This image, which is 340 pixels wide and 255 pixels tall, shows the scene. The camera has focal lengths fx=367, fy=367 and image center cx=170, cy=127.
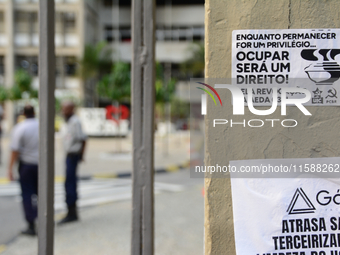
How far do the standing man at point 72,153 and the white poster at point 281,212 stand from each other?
13.6 ft

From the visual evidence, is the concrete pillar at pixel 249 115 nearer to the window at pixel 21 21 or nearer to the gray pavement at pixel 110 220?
the gray pavement at pixel 110 220

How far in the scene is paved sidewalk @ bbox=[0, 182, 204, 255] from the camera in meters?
4.30

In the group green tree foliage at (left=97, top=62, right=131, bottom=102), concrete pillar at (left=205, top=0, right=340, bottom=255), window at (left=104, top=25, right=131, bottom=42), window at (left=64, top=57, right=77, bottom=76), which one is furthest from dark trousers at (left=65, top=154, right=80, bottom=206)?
window at (left=104, top=25, right=131, bottom=42)

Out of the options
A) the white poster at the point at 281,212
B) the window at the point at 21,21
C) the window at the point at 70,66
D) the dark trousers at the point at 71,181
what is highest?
the window at the point at 21,21

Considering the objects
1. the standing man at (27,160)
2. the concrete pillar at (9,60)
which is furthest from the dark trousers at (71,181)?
the concrete pillar at (9,60)

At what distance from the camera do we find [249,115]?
179cm

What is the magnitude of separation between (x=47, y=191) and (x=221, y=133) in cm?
97

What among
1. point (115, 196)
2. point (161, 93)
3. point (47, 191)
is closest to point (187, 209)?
point (115, 196)

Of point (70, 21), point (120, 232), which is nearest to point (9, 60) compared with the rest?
point (70, 21)

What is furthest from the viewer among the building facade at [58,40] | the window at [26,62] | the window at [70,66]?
the window at [70,66]

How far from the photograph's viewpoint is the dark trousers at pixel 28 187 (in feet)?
15.9

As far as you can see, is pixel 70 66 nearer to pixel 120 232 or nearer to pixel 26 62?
pixel 26 62

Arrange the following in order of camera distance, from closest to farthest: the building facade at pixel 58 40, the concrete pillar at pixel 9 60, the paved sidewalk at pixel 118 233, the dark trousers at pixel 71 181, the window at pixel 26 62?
the paved sidewalk at pixel 118 233
the dark trousers at pixel 71 181
the concrete pillar at pixel 9 60
the building facade at pixel 58 40
the window at pixel 26 62

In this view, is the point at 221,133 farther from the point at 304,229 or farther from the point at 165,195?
the point at 165,195
